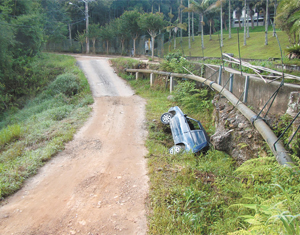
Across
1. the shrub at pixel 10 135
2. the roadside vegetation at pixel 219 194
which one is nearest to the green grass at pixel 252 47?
the shrub at pixel 10 135

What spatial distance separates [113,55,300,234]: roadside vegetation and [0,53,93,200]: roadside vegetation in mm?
3425

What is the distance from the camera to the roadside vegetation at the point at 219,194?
283 cm

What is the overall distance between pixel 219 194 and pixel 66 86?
13.3m

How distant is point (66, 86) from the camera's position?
53.2ft

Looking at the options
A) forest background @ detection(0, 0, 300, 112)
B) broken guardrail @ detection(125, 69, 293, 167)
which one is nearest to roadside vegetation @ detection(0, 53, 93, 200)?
forest background @ detection(0, 0, 300, 112)

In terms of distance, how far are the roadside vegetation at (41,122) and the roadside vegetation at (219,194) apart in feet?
11.2

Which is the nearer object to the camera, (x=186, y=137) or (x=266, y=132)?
(x=266, y=132)

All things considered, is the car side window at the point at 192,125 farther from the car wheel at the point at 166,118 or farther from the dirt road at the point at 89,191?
the dirt road at the point at 89,191

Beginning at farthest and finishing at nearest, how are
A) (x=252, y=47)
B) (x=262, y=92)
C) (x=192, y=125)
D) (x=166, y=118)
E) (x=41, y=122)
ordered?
(x=252, y=47) < (x=41, y=122) < (x=166, y=118) < (x=192, y=125) < (x=262, y=92)

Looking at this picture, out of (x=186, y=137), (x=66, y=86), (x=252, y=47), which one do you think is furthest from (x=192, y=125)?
(x=252, y=47)

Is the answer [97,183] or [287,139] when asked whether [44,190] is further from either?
[287,139]

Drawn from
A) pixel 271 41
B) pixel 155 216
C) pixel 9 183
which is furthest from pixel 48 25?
pixel 155 216

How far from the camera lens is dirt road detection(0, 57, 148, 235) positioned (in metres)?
4.83

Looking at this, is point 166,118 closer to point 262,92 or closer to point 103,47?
point 262,92
